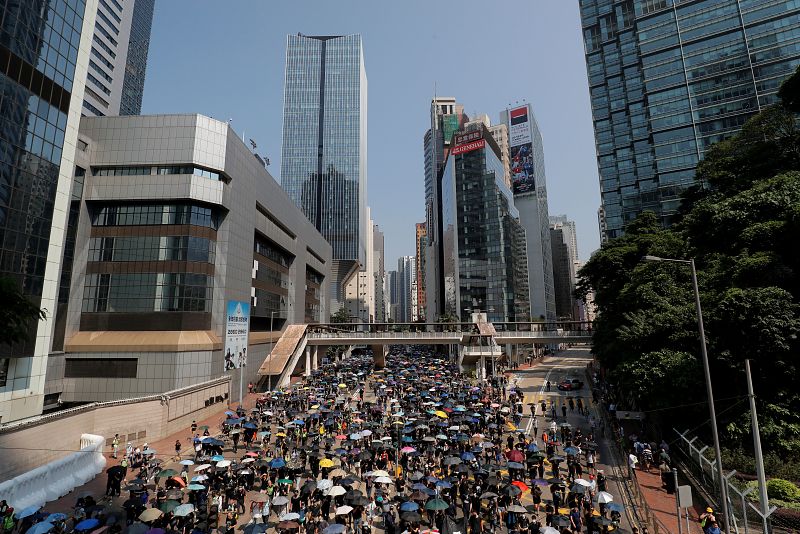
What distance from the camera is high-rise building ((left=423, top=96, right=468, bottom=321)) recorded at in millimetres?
147375

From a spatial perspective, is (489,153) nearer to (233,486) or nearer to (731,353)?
(731,353)

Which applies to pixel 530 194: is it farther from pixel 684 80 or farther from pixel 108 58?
pixel 108 58

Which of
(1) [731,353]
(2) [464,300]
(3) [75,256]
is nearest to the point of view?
(1) [731,353]

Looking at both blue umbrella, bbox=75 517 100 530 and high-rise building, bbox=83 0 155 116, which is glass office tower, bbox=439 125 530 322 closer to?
high-rise building, bbox=83 0 155 116

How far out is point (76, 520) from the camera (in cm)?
1363

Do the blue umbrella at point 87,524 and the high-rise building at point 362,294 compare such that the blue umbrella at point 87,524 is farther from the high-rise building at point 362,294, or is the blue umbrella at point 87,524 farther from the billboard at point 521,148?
the high-rise building at point 362,294

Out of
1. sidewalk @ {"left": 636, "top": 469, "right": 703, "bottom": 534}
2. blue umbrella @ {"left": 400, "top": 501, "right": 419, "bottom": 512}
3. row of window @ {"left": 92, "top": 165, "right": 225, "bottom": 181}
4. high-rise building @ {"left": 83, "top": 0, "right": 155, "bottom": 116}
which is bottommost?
sidewalk @ {"left": 636, "top": 469, "right": 703, "bottom": 534}

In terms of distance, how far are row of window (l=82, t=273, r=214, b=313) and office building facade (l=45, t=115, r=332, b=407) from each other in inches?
3.4

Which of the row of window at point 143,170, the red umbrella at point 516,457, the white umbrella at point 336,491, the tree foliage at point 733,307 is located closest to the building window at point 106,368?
the row of window at point 143,170

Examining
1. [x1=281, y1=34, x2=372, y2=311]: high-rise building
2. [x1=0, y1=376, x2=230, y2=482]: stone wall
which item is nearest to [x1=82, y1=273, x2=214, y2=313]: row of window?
[x1=0, y1=376, x2=230, y2=482]: stone wall

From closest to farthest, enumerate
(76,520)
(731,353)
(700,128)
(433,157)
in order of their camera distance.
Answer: (76,520)
(731,353)
(700,128)
(433,157)

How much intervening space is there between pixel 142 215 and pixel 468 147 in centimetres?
8646

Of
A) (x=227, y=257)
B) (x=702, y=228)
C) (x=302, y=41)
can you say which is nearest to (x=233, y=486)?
(x=227, y=257)

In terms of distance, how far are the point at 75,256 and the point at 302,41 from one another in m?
135
